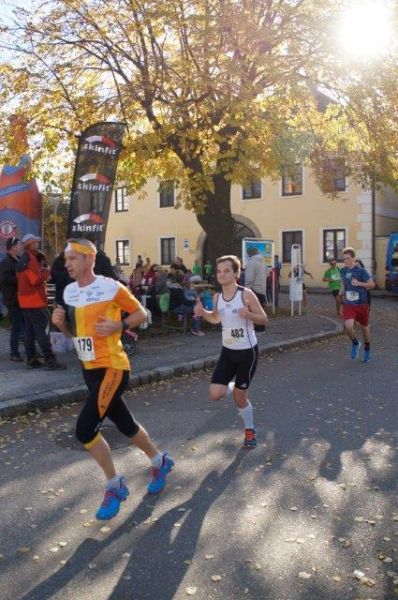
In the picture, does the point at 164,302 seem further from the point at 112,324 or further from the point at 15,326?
the point at 112,324

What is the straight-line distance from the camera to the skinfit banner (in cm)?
1633

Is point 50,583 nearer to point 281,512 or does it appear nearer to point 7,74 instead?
point 281,512

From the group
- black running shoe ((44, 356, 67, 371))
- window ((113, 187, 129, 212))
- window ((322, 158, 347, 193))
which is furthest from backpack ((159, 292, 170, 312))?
window ((113, 187, 129, 212))

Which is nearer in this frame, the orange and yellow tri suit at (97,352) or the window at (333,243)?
the orange and yellow tri suit at (97,352)

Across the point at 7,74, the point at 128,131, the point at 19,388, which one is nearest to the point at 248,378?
the point at 19,388

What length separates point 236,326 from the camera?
5875 mm

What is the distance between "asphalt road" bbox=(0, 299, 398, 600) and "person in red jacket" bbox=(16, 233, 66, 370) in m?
2.02

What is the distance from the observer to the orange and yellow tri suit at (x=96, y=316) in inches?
171

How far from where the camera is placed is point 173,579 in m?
3.40

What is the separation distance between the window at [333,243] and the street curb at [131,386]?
20.6 metres

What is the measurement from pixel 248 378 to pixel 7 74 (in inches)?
447

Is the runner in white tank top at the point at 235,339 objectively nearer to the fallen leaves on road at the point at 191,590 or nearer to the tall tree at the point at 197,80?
the fallen leaves on road at the point at 191,590

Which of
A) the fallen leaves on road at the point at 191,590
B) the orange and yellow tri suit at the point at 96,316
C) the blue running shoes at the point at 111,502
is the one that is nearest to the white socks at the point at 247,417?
the blue running shoes at the point at 111,502

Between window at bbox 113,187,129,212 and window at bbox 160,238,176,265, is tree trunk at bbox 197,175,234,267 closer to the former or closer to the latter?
window at bbox 160,238,176,265
